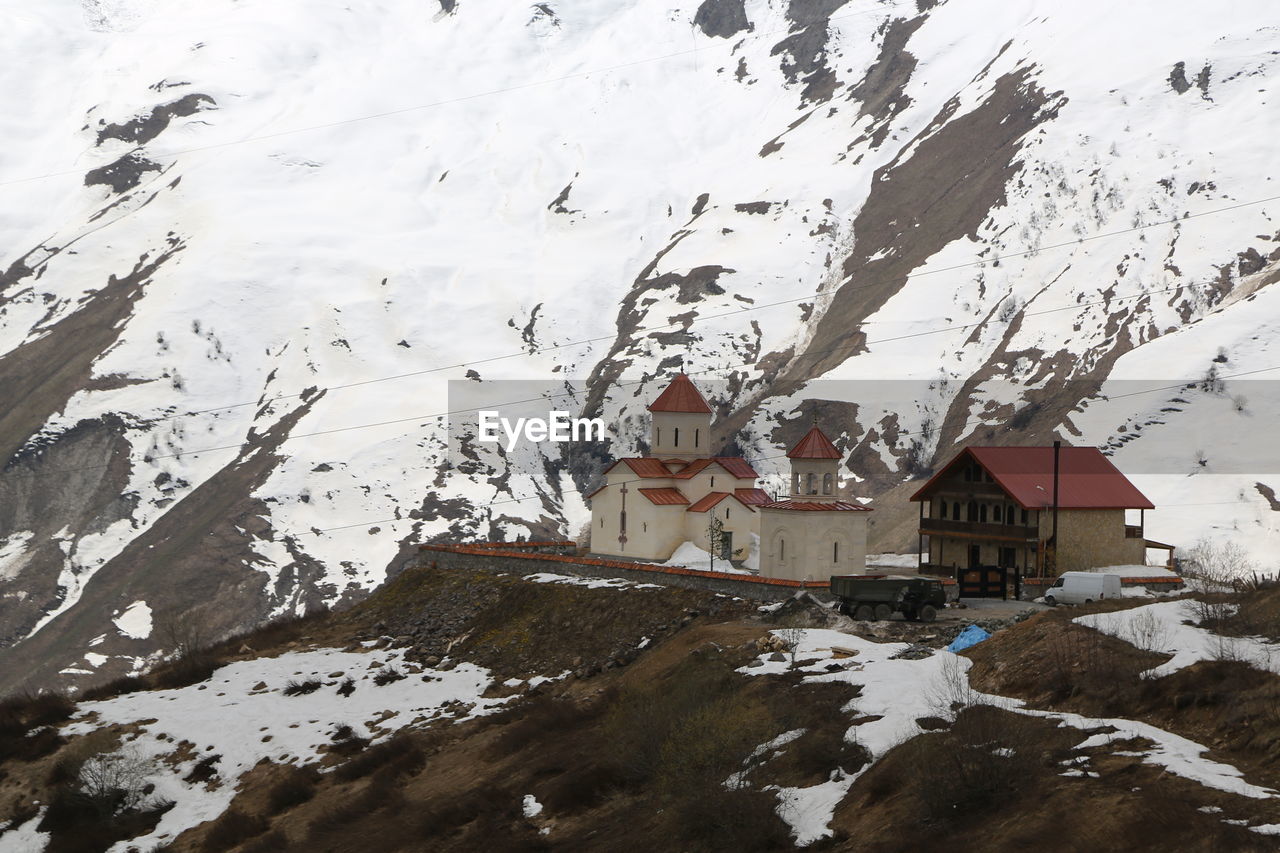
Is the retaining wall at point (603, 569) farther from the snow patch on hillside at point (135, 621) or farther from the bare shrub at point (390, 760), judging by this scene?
the snow patch on hillside at point (135, 621)

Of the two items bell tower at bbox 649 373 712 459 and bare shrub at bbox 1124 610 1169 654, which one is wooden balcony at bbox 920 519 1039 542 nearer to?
bell tower at bbox 649 373 712 459

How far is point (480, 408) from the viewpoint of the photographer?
586ft

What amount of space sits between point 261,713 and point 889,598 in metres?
23.6

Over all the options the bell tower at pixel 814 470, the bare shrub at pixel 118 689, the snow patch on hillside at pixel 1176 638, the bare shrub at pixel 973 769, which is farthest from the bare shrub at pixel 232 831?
the bell tower at pixel 814 470

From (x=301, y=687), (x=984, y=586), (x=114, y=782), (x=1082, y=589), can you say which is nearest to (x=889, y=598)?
(x=1082, y=589)

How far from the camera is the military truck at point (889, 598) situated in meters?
42.4

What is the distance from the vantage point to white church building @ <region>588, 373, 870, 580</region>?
5600 cm

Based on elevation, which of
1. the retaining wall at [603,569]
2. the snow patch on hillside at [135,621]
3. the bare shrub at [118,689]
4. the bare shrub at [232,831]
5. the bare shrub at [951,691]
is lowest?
the snow patch on hillside at [135,621]

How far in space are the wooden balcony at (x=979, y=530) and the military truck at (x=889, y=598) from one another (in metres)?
12.0

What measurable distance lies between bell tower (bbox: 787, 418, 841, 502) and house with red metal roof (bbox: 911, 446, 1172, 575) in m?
4.86

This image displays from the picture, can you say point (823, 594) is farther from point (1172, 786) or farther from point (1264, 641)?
point (1172, 786)

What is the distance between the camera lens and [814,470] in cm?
5712

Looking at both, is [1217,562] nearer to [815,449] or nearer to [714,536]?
[714,536]

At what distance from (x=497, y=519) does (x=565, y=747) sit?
120068 millimetres
